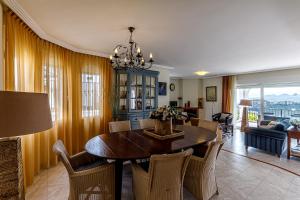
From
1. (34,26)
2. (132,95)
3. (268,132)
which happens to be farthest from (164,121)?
(268,132)

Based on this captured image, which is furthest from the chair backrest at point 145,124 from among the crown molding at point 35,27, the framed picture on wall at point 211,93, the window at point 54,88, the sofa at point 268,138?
the framed picture on wall at point 211,93

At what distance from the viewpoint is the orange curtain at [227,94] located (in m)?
7.19

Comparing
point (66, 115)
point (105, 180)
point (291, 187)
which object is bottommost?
point (291, 187)

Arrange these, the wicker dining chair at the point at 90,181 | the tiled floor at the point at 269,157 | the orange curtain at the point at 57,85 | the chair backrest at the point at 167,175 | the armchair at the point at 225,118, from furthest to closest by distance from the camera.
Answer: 1. the armchair at the point at 225,118
2. the tiled floor at the point at 269,157
3. the orange curtain at the point at 57,85
4. the wicker dining chair at the point at 90,181
5. the chair backrest at the point at 167,175

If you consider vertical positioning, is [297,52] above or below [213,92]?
above

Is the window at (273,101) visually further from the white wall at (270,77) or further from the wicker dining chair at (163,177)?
the wicker dining chair at (163,177)

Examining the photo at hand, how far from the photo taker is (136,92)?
15.0ft

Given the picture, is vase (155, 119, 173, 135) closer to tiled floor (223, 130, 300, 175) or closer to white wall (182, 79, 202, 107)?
tiled floor (223, 130, 300, 175)

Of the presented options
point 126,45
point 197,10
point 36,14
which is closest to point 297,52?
point 197,10

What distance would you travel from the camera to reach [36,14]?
7.11 feet

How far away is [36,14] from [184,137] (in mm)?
2586

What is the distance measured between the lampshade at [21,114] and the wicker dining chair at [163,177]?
961 mm

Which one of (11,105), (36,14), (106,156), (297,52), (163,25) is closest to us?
(11,105)

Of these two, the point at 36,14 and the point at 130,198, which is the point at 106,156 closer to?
the point at 130,198
